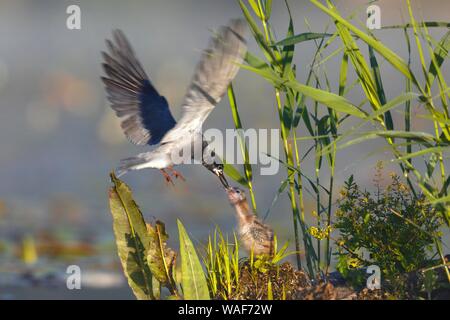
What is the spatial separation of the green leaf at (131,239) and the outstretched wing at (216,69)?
1.93 ft

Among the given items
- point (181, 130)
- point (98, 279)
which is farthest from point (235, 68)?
point (98, 279)

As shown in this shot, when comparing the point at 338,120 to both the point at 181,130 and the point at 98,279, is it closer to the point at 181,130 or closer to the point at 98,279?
the point at 181,130

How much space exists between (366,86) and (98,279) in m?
3.41

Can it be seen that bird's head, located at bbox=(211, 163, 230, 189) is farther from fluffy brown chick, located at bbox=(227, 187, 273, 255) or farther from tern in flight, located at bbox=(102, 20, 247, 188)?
fluffy brown chick, located at bbox=(227, 187, 273, 255)

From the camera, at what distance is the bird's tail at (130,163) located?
364 cm

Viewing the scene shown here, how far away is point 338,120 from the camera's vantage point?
400cm

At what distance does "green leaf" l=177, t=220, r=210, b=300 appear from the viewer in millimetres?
3531

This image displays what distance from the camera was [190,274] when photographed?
3.55 m

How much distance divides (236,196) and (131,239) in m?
0.56

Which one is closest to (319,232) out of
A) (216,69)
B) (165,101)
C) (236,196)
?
(236,196)

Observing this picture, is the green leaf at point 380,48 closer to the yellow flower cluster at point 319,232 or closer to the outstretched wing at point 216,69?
the outstretched wing at point 216,69

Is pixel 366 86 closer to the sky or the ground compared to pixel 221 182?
closer to the sky
